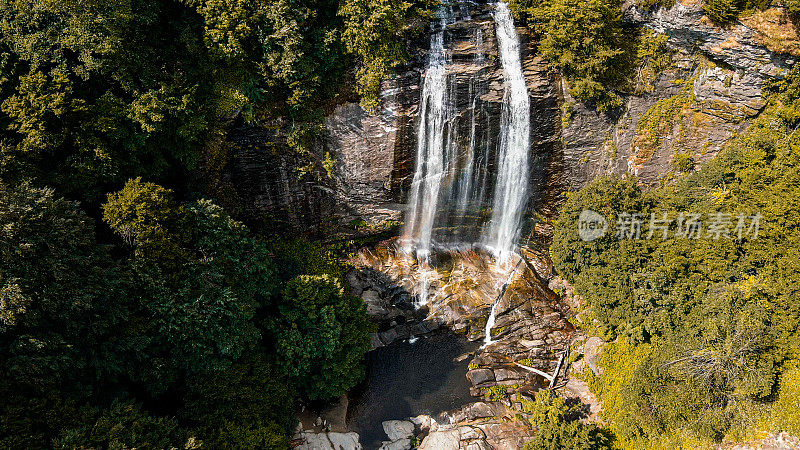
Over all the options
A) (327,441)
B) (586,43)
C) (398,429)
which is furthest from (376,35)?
(327,441)

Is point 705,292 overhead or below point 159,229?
below

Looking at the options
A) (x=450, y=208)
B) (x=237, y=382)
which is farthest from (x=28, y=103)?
(x=450, y=208)

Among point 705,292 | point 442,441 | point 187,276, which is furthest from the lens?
point 442,441

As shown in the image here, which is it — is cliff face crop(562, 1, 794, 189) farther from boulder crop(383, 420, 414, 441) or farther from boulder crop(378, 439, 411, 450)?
boulder crop(378, 439, 411, 450)

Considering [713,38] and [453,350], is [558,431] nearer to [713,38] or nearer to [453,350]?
[453,350]

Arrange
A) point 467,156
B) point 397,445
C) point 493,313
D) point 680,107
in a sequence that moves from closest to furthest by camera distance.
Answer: point 397,445
point 680,107
point 467,156
point 493,313

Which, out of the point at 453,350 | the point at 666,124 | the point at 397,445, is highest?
the point at 666,124
